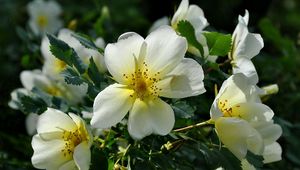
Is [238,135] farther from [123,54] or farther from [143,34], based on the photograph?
[143,34]

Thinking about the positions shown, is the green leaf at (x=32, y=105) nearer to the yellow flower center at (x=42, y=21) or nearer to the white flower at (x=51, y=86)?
the white flower at (x=51, y=86)

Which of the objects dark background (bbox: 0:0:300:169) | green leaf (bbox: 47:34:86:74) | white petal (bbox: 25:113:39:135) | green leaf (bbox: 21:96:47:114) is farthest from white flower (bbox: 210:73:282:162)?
white petal (bbox: 25:113:39:135)

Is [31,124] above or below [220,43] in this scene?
below

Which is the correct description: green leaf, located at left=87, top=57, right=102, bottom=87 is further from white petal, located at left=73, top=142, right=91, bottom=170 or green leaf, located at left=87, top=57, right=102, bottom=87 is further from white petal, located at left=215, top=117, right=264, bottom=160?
white petal, located at left=215, top=117, right=264, bottom=160

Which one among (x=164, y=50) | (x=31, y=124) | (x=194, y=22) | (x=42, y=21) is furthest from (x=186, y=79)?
(x=42, y=21)

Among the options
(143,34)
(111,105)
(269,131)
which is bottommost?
(143,34)

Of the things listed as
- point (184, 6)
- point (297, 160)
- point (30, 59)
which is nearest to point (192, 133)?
point (184, 6)
